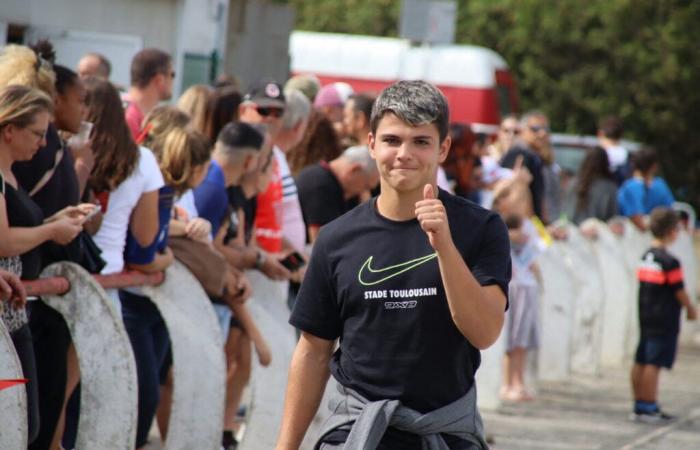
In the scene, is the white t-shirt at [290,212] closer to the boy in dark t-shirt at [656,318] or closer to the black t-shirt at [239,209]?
the black t-shirt at [239,209]

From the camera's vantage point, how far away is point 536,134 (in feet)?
47.0

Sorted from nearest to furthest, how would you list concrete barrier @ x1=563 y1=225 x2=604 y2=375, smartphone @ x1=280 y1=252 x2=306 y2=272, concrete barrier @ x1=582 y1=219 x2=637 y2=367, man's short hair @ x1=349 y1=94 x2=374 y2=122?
smartphone @ x1=280 y1=252 x2=306 y2=272, man's short hair @ x1=349 y1=94 x2=374 y2=122, concrete barrier @ x1=563 y1=225 x2=604 y2=375, concrete barrier @ x1=582 y1=219 x2=637 y2=367

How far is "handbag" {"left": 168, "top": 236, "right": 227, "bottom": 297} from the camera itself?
7.31 metres

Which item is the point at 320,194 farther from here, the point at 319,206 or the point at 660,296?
the point at 660,296

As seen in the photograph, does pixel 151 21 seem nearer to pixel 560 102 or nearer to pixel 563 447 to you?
pixel 563 447

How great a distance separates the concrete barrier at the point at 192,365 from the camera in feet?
22.9

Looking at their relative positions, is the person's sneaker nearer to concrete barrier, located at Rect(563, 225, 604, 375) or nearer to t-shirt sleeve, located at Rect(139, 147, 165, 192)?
concrete barrier, located at Rect(563, 225, 604, 375)

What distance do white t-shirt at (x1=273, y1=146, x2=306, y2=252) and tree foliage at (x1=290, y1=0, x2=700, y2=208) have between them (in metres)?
25.4

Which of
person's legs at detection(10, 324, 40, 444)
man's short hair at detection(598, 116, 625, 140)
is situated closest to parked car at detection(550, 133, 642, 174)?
man's short hair at detection(598, 116, 625, 140)

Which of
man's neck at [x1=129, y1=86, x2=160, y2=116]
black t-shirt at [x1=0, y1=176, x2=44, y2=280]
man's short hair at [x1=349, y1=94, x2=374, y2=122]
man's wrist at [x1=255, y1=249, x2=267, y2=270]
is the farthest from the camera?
man's short hair at [x1=349, y1=94, x2=374, y2=122]

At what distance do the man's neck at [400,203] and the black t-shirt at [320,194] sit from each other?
4.27 m

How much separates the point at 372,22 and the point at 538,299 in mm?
26740

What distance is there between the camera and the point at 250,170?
25.9 ft

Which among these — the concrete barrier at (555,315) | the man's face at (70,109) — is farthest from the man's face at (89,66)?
the concrete barrier at (555,315)
